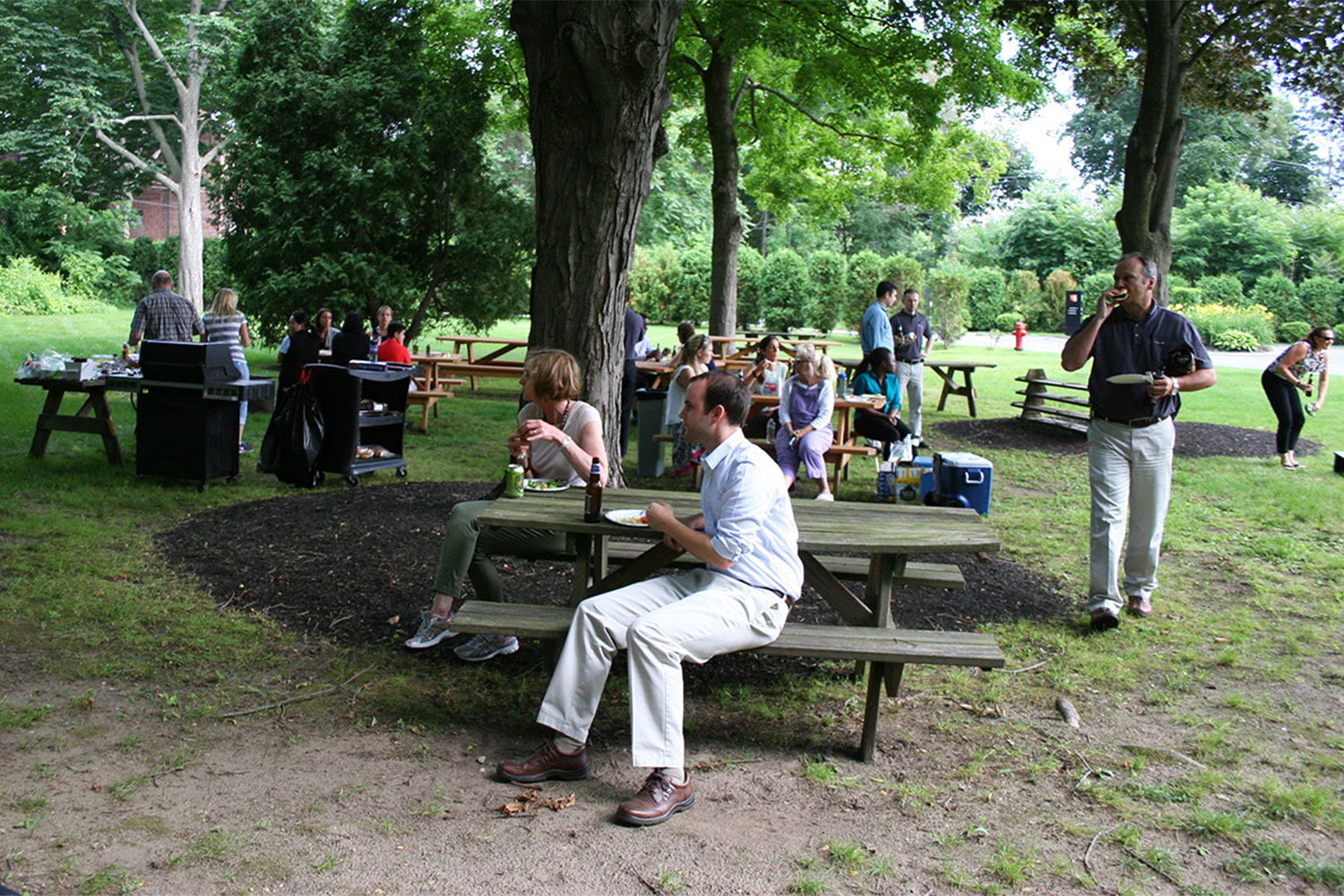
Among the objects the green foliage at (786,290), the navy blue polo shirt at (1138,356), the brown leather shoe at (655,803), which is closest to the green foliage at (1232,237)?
the green foliage at (786,290)

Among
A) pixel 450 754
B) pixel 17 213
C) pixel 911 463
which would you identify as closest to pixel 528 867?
pixel 450 754

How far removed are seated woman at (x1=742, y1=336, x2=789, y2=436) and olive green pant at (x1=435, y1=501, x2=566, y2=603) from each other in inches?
220

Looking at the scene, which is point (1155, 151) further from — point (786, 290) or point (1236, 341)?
point (1236, 341)

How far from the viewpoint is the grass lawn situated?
362cm

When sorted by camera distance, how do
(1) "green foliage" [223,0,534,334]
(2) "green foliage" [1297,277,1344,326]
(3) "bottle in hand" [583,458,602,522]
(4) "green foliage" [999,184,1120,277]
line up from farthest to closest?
(4) "green foliage" [999,184,1120,277], (2) "green foliage" [1297,277,1344,326], (1) "green foliage" [223,0,534,334], (3) "bottle in hand" [583,458,602,522]

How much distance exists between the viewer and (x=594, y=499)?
4.34 m

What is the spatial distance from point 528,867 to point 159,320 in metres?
9.08

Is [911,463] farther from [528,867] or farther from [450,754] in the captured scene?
[528,867]

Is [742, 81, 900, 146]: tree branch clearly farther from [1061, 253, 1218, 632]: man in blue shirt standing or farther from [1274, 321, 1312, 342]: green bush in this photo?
[1274, 321, 1312, 342]: green bush

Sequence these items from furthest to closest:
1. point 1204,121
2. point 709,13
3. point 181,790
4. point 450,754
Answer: point 1204,121
point 709,13
point 450,754
point 181,790

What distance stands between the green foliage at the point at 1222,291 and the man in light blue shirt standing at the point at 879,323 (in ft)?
95.4

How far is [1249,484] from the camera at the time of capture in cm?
1050

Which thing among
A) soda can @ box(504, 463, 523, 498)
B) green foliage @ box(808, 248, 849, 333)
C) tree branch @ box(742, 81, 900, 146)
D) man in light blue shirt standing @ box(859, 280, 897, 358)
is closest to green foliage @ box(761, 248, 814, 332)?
green foliage @ box(808, 248, 849, 333)

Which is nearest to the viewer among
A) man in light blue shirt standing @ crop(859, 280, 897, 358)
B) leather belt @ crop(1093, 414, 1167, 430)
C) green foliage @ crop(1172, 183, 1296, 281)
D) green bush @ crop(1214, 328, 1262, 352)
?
leather belt @ crop(1093, 414, 1167, 430)
